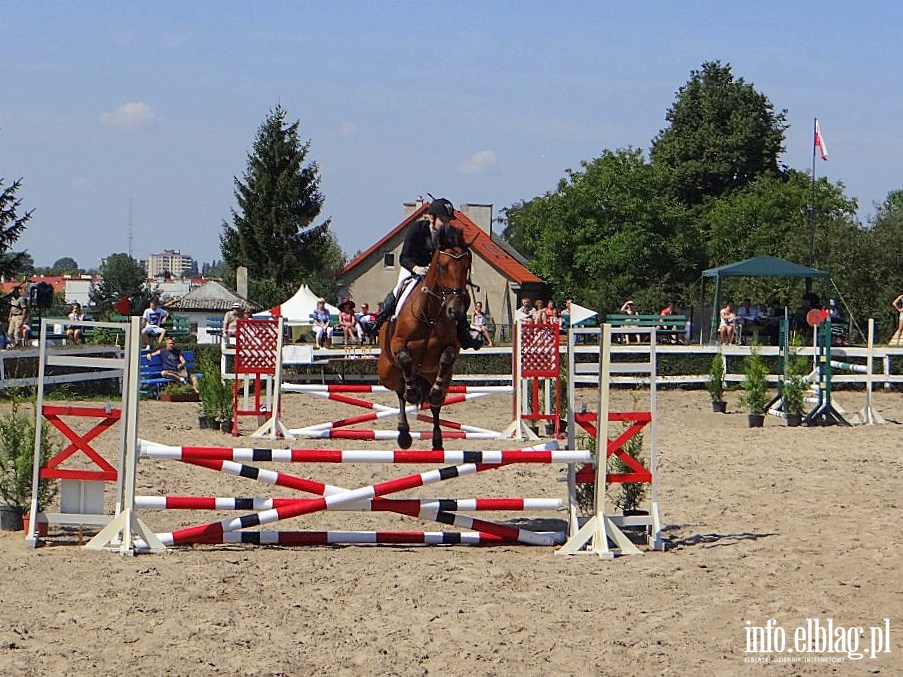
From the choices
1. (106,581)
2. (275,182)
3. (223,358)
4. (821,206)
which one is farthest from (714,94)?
(106,581)

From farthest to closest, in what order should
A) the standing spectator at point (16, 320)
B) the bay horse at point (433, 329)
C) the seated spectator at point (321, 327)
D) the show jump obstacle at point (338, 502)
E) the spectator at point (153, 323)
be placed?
1. the seated spectator at point (321, 327)
2. the standing spectator at point (16, 320)
3. the spectator at point (153, 323)
4. the bay horse at point (433, 329)
5. the show jump obstacle at point (338, 502)

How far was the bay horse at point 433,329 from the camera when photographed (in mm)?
8461

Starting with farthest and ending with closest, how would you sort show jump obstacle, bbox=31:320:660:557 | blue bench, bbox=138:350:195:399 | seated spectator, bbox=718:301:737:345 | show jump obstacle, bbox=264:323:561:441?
seated spectator, bbox=718:301:737:345 → blue bench, bbox=138:350:195:399 → show jump obstacle, bbox=264:323:561:441 → show jump obstacle, bbox=31:320:660:557

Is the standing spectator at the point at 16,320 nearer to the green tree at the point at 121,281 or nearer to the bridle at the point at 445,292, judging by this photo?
the bridle at the point at 445,292

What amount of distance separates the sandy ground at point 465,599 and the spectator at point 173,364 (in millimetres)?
11199

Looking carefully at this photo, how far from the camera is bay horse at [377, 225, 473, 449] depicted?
846 centimetres

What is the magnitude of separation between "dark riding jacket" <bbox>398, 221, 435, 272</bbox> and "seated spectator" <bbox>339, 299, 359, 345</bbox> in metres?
17.8

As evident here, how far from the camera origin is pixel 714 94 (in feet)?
205

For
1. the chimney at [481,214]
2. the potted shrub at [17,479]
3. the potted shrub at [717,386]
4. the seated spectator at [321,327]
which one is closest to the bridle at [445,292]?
the potted shrub at [17,479]

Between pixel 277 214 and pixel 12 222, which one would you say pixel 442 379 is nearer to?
pixel 12 222

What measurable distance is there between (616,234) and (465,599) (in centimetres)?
5135

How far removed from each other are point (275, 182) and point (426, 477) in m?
48.7

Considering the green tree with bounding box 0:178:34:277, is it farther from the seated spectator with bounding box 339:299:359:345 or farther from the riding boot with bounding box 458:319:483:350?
the riding boot with bounding box 458:319:483:350

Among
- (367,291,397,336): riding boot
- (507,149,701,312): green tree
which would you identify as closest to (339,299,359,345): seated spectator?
(367,291,397,336): riding boot
